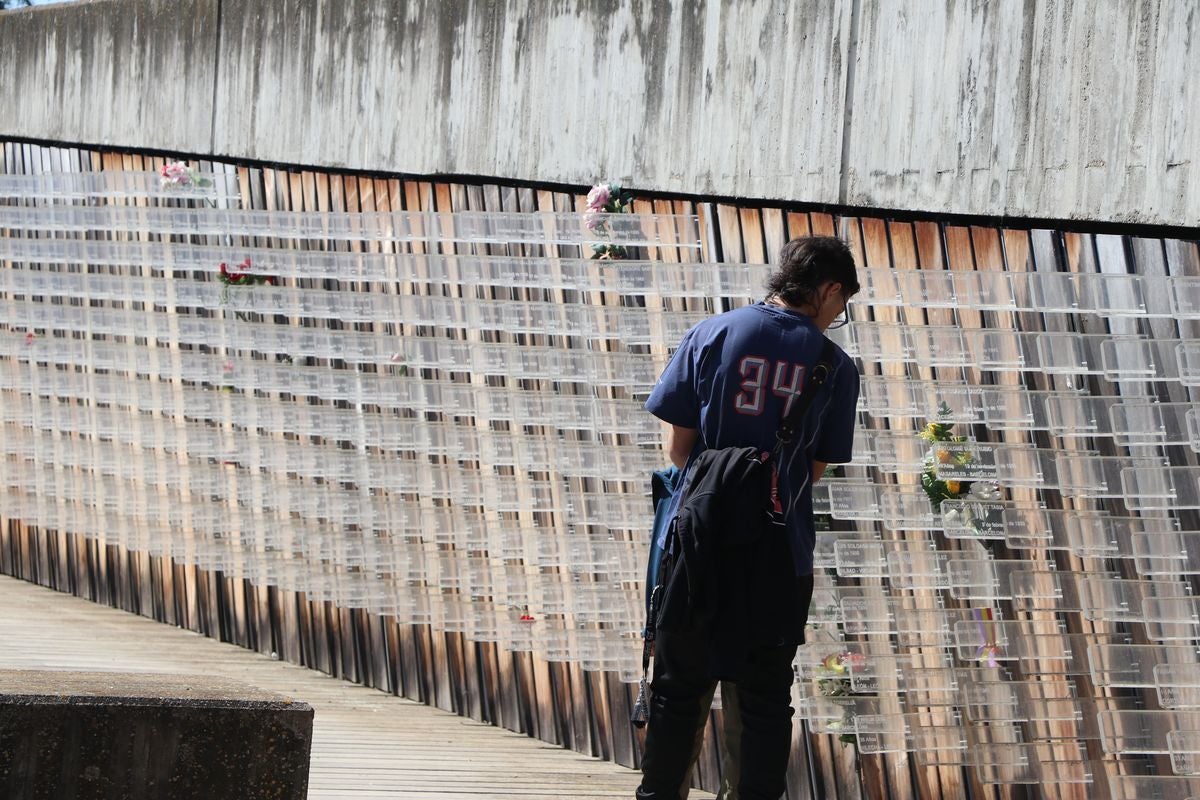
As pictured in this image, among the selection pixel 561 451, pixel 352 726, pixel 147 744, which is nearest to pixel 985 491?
pixel 561 451

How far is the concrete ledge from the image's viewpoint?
335cm

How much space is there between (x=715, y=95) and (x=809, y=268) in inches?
61.5

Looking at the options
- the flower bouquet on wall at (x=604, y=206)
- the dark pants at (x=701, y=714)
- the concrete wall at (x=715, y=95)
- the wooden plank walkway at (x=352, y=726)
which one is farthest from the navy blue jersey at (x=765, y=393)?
the flower bouquet on wall at (x=604, y=206)

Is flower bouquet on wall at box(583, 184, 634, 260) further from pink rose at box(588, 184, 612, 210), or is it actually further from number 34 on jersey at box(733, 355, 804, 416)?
number 34 on jersey at box(733, 355, 804, 416)

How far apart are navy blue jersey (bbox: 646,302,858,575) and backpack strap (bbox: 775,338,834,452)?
12 millimetres

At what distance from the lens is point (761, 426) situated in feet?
12.2

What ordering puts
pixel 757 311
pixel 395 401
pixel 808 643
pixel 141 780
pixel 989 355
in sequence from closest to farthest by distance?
pixel 141 780
pixel 757 311
pixel 989 355
pixel 808 643
pixel 395 401

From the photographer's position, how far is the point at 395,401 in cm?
636

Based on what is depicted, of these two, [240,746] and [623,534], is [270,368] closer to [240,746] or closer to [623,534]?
[623,534]

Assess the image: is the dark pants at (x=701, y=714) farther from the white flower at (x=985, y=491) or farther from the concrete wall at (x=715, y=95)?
the concrete wall at (x=715, y=95)

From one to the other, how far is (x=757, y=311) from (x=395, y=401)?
284cm

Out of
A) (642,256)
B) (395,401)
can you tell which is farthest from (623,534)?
(395,401)

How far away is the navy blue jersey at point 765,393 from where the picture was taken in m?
3.71

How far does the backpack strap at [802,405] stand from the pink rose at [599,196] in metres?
1.87
